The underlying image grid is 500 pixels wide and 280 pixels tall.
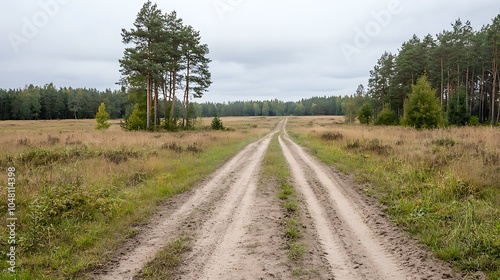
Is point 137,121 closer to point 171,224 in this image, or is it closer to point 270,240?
point 171,224

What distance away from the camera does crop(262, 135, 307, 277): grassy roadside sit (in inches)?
197

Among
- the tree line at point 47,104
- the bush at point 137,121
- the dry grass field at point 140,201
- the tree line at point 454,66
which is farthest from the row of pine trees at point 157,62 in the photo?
the tree line at point 47,104

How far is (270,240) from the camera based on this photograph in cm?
561

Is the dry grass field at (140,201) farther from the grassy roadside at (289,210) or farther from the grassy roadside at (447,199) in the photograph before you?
the grassy roadside at (289,210)

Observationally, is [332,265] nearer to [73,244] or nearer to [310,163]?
[73,244]

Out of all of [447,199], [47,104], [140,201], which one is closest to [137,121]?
[140,201]

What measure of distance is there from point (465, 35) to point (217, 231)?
51644mm

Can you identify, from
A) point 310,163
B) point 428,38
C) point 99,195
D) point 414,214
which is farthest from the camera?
point 428,38

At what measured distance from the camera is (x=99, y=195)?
318 inches

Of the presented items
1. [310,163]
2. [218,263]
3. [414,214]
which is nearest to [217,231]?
[218,263]

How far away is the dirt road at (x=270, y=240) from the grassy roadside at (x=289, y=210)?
0.15 meters

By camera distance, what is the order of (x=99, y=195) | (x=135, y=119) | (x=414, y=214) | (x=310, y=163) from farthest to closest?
(x=135, y=119)
(x=310, y=163)
(x=99, y=195)
(x=414, y=214)

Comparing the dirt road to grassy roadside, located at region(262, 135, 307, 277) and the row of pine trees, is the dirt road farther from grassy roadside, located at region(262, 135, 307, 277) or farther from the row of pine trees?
the row of pine trees

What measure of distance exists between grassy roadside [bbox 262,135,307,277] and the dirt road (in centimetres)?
15
